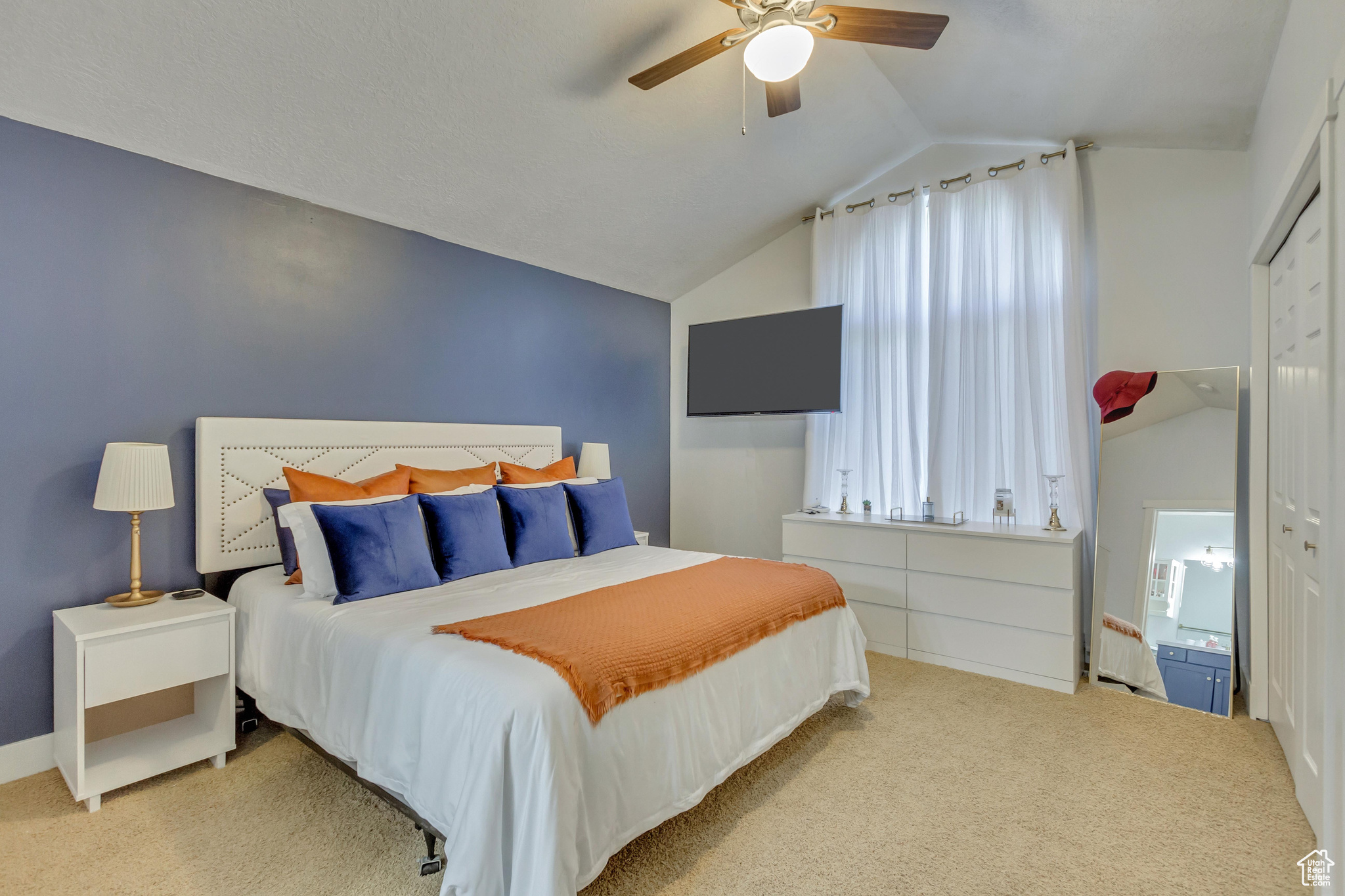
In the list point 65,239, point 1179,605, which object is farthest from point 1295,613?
point 65,239

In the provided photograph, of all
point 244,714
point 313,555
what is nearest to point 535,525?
point 313,555

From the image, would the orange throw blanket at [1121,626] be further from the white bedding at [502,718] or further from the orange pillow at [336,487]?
the orange pillow at [336,487]

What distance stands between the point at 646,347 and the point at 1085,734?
3.49 m

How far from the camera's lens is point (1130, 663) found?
296cm

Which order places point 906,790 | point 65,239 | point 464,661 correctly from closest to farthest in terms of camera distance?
1. point 464,661
2. point 906,790
3. point 65,239

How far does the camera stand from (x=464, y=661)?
63.8 inches

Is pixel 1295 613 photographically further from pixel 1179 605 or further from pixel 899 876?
pixel 899 876

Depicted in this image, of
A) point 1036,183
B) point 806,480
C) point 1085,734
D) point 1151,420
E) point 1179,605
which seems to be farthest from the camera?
point 806,480

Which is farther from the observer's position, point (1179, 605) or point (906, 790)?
point (1179, 605)

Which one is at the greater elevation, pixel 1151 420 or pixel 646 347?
pixel 646 347

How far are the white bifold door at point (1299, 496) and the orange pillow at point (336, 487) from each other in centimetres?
317

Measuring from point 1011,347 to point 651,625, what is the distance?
2780 millimetres

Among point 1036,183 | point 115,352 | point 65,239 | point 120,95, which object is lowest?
point 115,352

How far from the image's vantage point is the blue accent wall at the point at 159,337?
→ 2.21 metres
